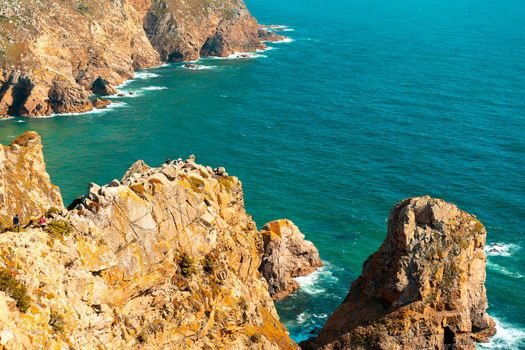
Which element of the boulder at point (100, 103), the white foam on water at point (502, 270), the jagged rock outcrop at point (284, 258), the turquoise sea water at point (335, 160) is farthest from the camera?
the boulder at point (100, 103)

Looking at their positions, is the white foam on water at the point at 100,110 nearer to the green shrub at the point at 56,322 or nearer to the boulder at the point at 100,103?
the boulder at the point at 100,103

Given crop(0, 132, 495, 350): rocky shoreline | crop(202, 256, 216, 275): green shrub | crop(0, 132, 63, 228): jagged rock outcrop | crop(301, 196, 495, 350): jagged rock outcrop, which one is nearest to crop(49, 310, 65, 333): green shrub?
crop(0, 132, 495, 350): rocky shoreline

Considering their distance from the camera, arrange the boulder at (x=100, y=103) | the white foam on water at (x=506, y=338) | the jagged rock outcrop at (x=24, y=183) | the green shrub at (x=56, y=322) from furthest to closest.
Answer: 1. the boulder at (x=100, y=103)
2. the white foam on water at (x=506, y=338)
3. the jagged rock outcrop at (x=24, y=183)
4. the green shrub at (x=56, y=322)

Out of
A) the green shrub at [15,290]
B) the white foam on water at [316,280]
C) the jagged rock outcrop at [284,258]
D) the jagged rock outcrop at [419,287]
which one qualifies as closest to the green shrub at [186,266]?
the green shrub at [15,290]

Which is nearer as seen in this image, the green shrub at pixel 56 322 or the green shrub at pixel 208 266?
the green shrub at pixel 56 322

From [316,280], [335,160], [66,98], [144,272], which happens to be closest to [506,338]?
[316,280]

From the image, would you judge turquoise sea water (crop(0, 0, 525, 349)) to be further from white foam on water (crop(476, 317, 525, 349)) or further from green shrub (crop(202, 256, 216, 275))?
green shrub (crop(202, 256, 216, 275))
